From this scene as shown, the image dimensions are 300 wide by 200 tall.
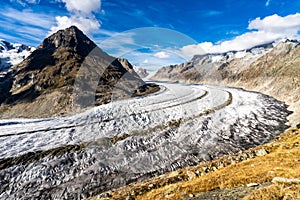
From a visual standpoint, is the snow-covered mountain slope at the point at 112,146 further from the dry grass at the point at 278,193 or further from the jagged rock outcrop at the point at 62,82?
the jagged rock outcrop at the point at 62,82

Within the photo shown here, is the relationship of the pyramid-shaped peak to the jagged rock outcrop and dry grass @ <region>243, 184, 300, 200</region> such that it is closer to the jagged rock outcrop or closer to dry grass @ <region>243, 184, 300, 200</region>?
the jagged rock outcrop

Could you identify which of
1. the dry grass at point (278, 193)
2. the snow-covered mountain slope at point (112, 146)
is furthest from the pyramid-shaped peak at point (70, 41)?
the dry grass at point (278, 193)

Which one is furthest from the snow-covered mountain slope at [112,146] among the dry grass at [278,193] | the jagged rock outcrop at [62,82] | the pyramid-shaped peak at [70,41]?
the pyramid-shaped peak at [70,41]

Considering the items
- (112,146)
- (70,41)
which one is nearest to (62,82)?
(70,41)

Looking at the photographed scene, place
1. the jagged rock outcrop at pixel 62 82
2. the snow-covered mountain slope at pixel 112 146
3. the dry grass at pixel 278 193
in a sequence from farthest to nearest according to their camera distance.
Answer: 1. the jagged rock outcrop at pixel 62 82
2. the snow-covered mountain slope at pixel 112 146
3. the dry grass at pixel 278 193

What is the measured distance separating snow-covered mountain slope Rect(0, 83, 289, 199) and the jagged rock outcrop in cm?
1884

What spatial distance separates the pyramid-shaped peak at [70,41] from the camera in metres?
129

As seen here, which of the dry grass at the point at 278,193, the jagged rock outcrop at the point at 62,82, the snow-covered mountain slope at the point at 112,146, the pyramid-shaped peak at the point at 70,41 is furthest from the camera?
the pyramid-shaped peak at the point at 70,41

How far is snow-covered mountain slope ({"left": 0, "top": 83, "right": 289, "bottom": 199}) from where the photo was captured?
2636 centimetres

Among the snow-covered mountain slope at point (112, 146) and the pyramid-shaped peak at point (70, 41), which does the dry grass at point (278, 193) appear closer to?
the snow-covered mountain slope at point (112, 146)

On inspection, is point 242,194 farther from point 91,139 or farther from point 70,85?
point 70,85

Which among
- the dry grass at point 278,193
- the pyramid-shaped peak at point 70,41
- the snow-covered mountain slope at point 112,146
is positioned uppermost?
the pyramid-shaped peak at point 70,41

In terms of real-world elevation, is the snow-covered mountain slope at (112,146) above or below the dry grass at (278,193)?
below

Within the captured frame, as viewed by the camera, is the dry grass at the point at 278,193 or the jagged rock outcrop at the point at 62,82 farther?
the jagged rock outcrop at the point at 62,82
